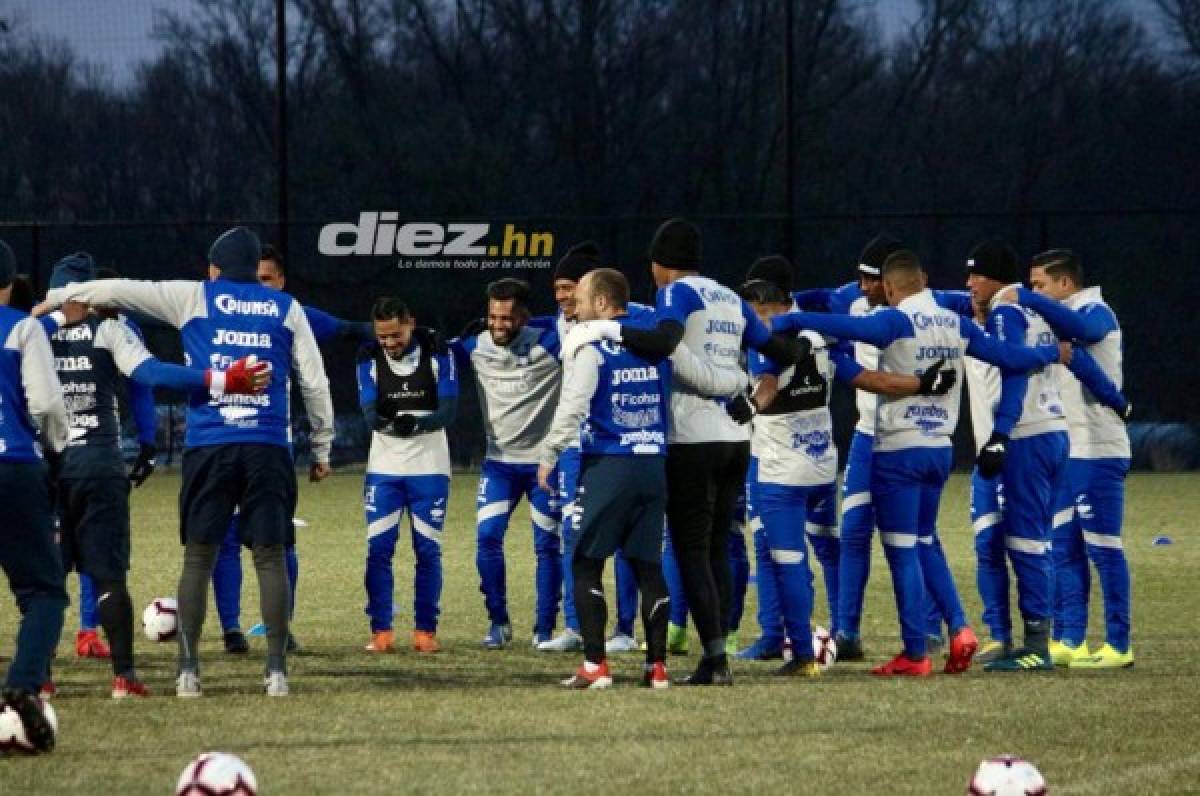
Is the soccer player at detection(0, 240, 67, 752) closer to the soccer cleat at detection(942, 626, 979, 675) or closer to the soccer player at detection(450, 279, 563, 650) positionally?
the soccer player at detection(450, 279, 563, 650)

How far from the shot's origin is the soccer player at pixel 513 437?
12.1m

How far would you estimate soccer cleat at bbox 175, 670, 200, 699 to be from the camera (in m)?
9.61

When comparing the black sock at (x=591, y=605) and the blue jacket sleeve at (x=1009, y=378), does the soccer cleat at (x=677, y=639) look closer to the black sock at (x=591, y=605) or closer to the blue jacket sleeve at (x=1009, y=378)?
the black sock at (x=591, y=605)

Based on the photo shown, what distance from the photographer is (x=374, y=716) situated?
29.3ft

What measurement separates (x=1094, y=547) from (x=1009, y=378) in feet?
3.71

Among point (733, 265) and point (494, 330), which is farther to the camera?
point (733, 265)

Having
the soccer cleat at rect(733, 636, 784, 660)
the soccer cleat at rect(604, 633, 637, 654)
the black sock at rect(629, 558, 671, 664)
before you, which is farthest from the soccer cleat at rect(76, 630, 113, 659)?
the soccer cleat at rect(733, 636, 784, 660)

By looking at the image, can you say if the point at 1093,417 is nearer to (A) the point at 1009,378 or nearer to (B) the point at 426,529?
(A) the point at 1009,378

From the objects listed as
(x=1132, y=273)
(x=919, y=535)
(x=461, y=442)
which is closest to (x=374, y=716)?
(x=919, y=535)

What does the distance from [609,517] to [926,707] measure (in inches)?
66.2

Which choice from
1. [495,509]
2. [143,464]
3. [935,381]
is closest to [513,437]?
[495,509]

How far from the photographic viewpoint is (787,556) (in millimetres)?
10547

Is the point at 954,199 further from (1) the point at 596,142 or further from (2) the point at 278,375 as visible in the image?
(2) the point at 278,375

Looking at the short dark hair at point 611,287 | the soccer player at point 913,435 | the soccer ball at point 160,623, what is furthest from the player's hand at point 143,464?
the soccer player at point 913,435
